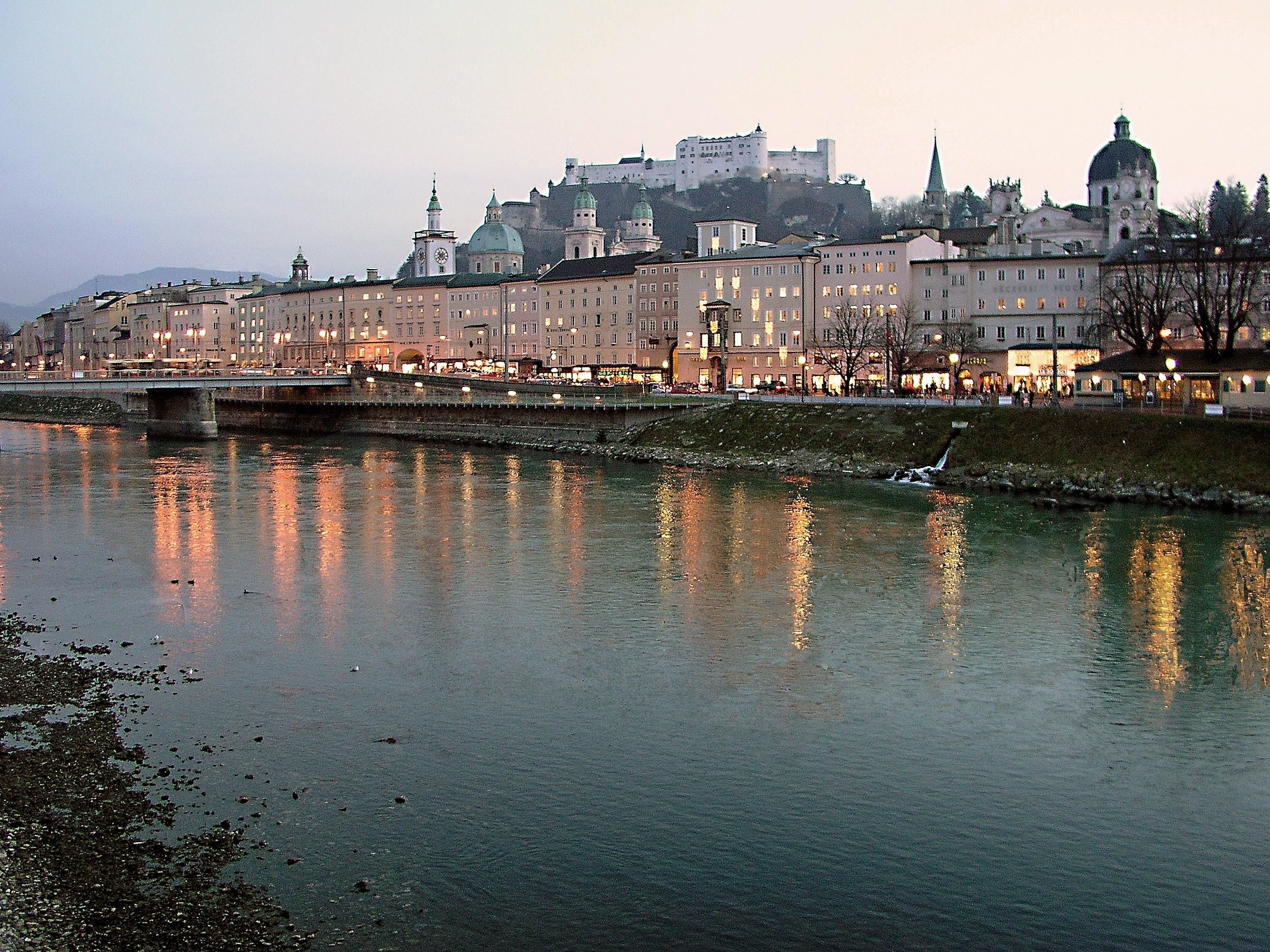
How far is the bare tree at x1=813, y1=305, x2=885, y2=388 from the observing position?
76.6m

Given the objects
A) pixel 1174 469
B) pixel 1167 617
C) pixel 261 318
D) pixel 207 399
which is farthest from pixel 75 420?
pixel 1167 617

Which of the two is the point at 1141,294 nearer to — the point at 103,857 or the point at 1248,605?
the point at 1248,605

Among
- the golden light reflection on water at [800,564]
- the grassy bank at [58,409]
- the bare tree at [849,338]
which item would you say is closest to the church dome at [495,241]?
the grassy bank at [58,409]

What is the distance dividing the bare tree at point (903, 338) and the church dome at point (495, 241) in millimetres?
79998

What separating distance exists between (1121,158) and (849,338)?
38945mm

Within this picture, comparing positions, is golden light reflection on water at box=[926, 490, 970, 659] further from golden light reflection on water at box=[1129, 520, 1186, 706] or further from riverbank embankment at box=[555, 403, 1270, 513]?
riverbank embankment at box=[555, 403, 1270, 513]

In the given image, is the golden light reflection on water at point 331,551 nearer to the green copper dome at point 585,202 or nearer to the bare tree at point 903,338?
the bare tree at point 903,338

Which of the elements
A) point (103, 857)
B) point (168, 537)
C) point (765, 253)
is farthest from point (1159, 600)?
point (765, 253)

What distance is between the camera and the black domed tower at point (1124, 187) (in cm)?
8969

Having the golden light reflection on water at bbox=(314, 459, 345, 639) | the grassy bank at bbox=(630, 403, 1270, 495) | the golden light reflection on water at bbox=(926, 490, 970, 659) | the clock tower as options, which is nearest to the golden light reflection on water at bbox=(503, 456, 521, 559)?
the golden light reflection on water at bbox=(314, 459, 345, 639)

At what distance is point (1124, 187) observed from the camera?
9325cm

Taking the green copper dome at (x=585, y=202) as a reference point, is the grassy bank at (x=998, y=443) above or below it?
below

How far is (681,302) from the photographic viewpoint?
3629 inches

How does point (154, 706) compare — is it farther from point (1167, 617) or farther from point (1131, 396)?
point (1131, 396)
